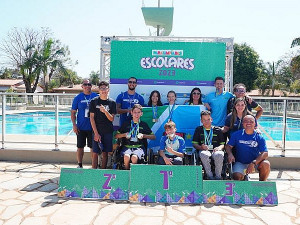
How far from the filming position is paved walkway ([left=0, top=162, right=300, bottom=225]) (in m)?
2.98

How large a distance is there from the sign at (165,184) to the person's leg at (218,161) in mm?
346

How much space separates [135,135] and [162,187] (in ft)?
3.27

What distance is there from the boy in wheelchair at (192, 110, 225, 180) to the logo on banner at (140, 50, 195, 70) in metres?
1.62

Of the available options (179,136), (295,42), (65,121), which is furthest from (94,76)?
(179,136)

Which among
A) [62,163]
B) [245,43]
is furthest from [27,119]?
[245,43]

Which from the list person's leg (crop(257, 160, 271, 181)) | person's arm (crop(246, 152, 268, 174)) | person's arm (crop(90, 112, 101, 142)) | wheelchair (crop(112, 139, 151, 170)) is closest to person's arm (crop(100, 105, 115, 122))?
person's arm (crop(90, 112, 101, 142))

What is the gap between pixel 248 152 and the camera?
3760mm

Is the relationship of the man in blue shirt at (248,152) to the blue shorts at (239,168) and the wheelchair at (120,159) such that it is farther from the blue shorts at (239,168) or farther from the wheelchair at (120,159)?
the wheelchair at (120,159)

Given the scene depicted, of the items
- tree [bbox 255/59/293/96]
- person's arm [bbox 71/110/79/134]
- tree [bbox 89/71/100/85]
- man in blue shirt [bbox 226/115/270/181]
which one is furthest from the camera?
tree [bbox 89/71/100/85]

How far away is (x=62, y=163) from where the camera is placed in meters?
5.33

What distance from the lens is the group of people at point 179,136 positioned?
12.3 feet

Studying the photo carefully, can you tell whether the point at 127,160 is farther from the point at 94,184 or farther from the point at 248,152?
the point at 248,152

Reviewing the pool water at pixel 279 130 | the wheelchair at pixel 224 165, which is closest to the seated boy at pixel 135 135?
the wheelchair at pixel 224 165

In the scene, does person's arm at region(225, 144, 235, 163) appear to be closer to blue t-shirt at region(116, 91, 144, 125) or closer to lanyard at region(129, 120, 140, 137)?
lanyard at region(129, 120, 140, 137)
